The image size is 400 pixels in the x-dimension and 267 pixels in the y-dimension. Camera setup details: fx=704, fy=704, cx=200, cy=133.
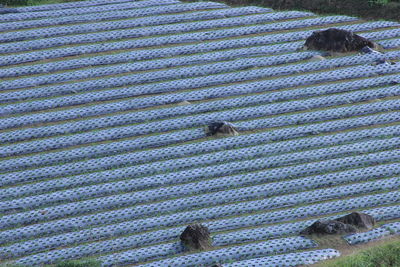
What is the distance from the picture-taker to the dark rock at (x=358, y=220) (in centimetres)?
2423

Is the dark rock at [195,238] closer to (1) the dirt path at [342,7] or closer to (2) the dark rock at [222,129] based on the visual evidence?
(2) the dark rock at [222,129]

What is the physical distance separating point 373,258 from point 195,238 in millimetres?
5897

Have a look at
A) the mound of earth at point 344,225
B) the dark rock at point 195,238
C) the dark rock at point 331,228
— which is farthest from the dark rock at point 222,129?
the dark rock at point 331,228

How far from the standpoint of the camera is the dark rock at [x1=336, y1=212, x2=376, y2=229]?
24234 mm

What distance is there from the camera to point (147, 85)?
109ft

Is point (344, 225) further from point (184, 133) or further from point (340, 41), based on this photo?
point (340, 41)

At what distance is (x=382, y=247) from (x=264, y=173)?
598cm

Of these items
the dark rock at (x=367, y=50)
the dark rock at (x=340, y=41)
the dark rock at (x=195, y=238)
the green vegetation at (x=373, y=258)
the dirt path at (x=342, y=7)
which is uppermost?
the dirt path at (x=342, y=7)

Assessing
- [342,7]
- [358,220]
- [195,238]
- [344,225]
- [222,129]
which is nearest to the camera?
[195,238]

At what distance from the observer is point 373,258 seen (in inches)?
899

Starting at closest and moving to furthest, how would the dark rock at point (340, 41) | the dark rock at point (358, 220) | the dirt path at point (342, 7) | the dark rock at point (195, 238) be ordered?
the dark rock at point (195, 238) < the dark rock at point (358, 220) < the dark rock at point (340, 41) < the dirt path at point (342, 7)

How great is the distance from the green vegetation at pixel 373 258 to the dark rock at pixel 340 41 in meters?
13.9

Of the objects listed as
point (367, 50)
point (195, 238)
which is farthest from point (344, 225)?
point (367, 50)

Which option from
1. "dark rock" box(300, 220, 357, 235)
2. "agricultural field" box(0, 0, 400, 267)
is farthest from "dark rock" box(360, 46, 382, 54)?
"dark rock" box(300, 220, 357, 235)
